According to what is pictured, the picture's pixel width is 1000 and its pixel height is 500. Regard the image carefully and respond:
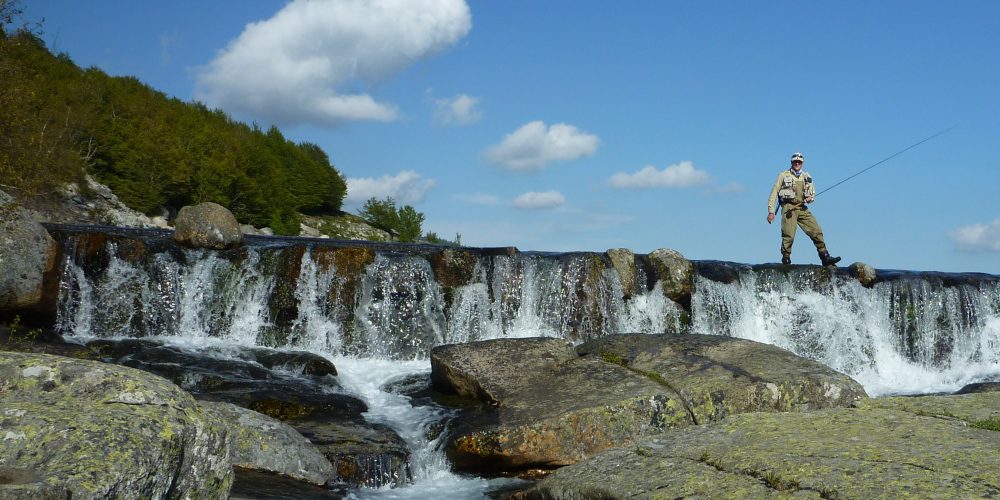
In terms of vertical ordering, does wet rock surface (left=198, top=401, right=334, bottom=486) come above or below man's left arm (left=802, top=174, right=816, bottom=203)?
below

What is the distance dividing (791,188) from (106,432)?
21.2m

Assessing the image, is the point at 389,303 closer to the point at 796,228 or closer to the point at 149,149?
the point at 796,228

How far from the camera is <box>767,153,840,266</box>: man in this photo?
75.7ft

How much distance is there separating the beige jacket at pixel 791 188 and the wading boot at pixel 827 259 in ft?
5.65

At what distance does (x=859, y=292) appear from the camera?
22656 mm

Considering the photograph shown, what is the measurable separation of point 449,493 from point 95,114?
131ft

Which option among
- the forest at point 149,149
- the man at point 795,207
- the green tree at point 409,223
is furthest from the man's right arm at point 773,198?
the green tree at point 409,223

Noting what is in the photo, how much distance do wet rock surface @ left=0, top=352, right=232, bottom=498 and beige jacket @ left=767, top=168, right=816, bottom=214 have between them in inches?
791

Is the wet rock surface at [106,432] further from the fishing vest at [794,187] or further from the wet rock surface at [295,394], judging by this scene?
the fishing vest at [794,187]

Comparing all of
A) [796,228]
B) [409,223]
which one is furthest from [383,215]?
[796,228]

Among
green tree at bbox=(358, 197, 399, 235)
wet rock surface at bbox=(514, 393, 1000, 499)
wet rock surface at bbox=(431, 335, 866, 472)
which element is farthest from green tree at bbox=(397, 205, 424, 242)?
wet rock surface at bbox=(514, 393, 1000, 499)

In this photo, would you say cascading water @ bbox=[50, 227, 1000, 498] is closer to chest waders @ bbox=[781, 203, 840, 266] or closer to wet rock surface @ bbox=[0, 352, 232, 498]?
chest waders @ bbox=[781, 203, 840, 266]

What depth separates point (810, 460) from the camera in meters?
5.56

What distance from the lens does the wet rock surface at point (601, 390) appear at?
1077 cm
